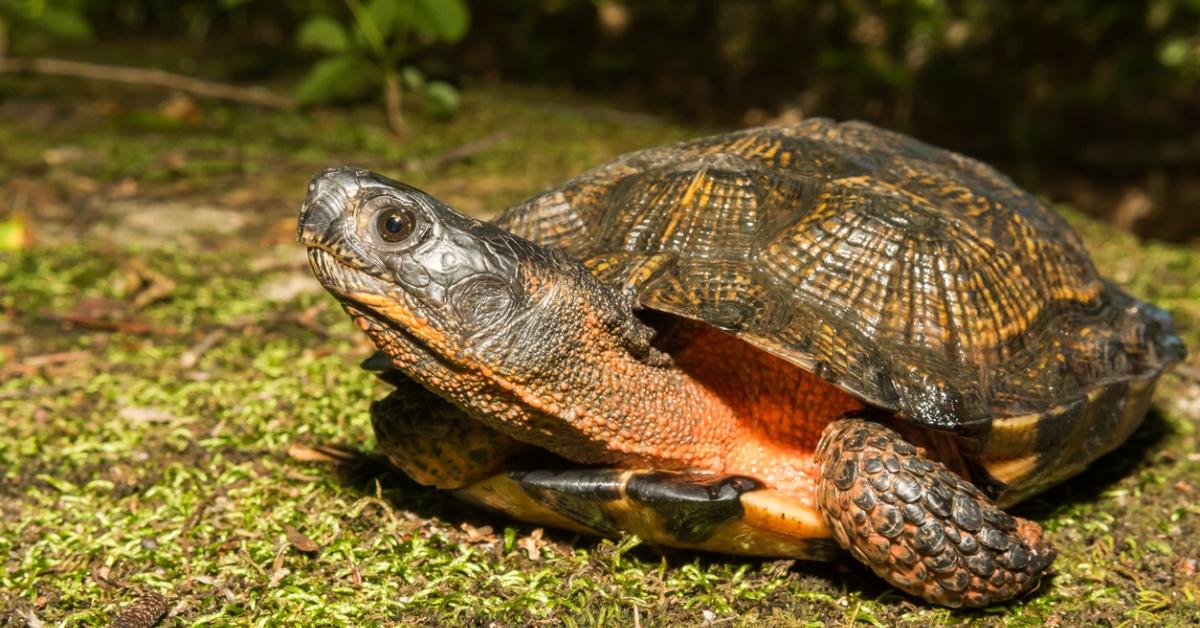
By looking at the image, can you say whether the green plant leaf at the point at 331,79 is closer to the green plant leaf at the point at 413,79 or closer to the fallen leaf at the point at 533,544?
the green plant leaf at the point at 413,79

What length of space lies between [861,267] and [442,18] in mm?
3909

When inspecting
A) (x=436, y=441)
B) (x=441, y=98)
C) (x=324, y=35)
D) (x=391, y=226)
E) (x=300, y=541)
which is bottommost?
(x=300, y=541)

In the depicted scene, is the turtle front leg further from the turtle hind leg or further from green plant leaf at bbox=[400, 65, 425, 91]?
green plant leaf at bbox=[400, 65, 425, 91]

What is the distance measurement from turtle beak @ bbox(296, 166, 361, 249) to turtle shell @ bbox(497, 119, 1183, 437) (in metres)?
0.65

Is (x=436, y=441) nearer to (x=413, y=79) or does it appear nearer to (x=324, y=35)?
(x=324, y=35)

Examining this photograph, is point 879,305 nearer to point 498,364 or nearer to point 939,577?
point 939,577

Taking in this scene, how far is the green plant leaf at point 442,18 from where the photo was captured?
5785mm

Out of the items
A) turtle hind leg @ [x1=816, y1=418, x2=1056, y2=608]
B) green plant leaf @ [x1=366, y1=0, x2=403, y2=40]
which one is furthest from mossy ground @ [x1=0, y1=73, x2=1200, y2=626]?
green plant leaf @ [x1=366, y1=0, x2=403, y2=40]

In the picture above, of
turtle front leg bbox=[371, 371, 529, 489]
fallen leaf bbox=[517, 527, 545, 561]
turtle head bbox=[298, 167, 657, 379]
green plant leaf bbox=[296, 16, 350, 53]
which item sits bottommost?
fallen leaf bbox=[517, 527, 545, 561]

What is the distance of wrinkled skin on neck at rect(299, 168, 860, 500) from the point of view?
7.47 feet

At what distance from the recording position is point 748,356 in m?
2.62

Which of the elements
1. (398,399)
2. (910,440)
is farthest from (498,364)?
A: (910,440)

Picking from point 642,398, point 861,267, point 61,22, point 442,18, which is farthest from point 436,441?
point 61,22

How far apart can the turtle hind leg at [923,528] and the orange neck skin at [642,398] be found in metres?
0.21
